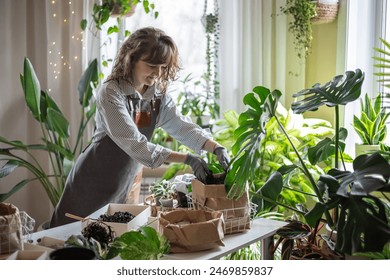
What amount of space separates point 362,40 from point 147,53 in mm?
1780

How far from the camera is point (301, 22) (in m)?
3.96

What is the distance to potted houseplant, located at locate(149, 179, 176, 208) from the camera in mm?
2322

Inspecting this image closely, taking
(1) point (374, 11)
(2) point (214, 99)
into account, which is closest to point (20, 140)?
(2) point (214, 99)

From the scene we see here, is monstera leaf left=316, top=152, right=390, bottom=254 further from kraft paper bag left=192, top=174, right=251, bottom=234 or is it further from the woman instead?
the woman

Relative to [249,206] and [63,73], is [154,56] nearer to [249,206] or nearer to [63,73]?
[249,206]

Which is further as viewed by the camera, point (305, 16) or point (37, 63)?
point (305, 16)

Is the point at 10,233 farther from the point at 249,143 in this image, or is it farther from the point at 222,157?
the point at 222,157

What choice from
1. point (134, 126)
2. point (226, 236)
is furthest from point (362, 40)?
point (226, 236)

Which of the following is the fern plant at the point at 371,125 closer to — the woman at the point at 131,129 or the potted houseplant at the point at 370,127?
the potted houseplant at the point at 370,127

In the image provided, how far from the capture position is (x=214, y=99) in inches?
171

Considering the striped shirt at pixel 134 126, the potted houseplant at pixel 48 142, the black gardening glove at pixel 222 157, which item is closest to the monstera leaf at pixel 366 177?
the black gardening glove at pixel 222 157

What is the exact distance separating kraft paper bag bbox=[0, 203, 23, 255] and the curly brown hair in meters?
0.94
